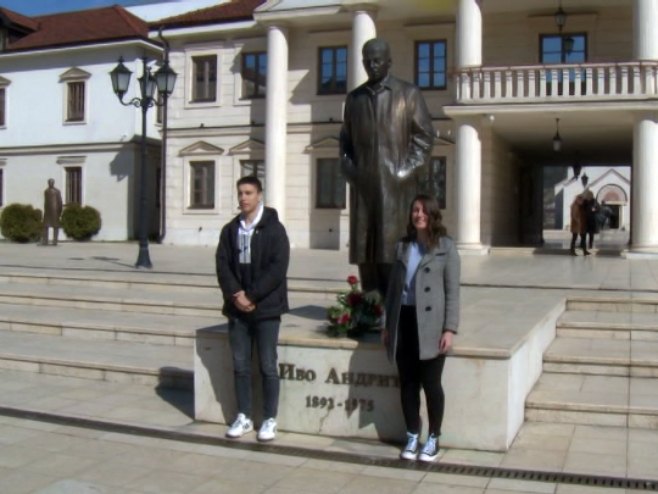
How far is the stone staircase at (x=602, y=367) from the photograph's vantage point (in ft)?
21.8

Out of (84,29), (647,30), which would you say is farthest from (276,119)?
(84,29)

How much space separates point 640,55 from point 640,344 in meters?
15.2

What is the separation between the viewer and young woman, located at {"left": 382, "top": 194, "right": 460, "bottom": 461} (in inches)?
223

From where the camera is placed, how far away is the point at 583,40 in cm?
2608

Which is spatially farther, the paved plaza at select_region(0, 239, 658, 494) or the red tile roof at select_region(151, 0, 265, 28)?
the red tile roof at select_region(151, 0, 265, 28)

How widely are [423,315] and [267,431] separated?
1622 mm

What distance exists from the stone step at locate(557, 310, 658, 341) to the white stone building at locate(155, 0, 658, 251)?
12.6m

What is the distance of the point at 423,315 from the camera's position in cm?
566

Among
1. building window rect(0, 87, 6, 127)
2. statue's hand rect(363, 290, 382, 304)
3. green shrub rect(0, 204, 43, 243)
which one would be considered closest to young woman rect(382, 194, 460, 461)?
statue's hand rect(363, 290, 382, 304)

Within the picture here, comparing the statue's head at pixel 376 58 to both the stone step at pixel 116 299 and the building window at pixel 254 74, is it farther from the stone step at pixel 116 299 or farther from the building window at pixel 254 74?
the building window at pixel 254 74

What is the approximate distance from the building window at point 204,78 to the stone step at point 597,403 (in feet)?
86.1

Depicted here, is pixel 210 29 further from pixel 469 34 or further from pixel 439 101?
pixel 469 34

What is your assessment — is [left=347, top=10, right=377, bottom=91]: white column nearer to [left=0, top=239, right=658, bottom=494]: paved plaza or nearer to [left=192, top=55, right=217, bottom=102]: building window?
[left=192, top=55, right=217, bottom=102]: building window

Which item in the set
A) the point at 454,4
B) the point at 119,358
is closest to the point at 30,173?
the point at 454,4
